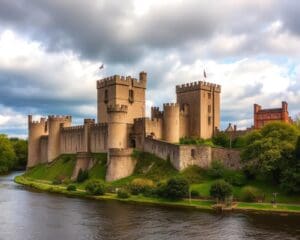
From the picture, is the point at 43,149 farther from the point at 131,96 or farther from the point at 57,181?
the point at 131,96

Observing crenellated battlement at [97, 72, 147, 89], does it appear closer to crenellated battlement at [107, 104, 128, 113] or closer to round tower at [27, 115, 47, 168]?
crenellated battlement at [107, 104, 128, 113]

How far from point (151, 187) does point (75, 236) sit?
2055cm

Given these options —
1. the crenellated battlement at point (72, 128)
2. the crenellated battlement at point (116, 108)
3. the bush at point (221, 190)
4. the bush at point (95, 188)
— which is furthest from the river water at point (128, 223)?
the crenellated battlement at point (72, 128)

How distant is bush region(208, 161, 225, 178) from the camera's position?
58.6m

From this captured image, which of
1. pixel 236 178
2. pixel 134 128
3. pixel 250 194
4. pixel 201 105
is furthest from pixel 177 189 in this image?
pixel 201 105

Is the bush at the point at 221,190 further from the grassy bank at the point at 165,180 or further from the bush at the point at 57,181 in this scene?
the bush at the point at 57,181

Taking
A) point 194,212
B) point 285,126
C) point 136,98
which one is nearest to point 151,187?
point 194,212

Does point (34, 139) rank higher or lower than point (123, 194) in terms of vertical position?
higher

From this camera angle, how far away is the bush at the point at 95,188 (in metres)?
59.2

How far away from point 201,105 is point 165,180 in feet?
77.5

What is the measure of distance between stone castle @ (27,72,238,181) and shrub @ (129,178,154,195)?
5.58m

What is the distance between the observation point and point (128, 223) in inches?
1652

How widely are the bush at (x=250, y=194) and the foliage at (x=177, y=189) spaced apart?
6627 mm

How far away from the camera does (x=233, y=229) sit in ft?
129
